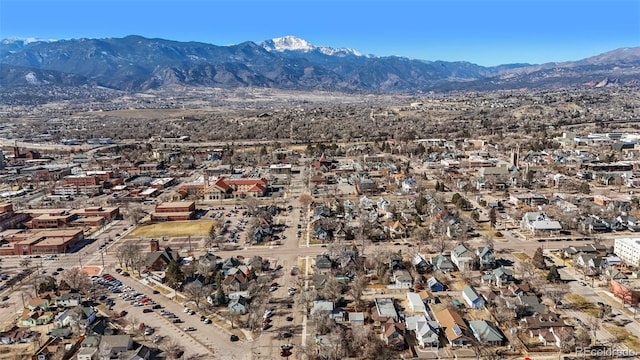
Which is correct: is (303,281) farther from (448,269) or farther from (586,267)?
(586,267)

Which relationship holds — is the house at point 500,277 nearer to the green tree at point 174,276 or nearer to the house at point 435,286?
the house at point 435,286

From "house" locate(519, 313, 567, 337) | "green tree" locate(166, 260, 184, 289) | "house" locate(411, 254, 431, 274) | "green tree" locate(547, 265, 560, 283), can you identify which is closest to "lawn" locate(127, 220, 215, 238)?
"green tree" locate(166, 260, 184, 289)

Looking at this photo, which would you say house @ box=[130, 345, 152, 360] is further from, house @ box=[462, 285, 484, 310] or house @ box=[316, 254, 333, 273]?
house @ box=[462, 285, 484, 310]

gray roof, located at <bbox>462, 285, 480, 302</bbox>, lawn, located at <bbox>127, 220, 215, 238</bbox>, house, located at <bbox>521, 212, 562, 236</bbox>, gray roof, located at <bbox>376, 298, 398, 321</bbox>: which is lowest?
lawn, located at <bbox>127, 220, 215, 238</bbox>

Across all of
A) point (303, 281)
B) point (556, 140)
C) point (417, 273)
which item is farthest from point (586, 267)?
point (556, 140)

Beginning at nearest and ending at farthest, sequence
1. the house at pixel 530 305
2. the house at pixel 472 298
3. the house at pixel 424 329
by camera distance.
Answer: the house at pixel 424 329 < the house at pixel 530 305 < the house at pixel 472 298

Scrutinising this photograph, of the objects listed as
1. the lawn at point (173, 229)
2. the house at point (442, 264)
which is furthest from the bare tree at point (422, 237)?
the lawn at point (173, 229)

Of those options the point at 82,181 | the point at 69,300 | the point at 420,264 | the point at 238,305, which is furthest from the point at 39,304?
the point at 82,181
